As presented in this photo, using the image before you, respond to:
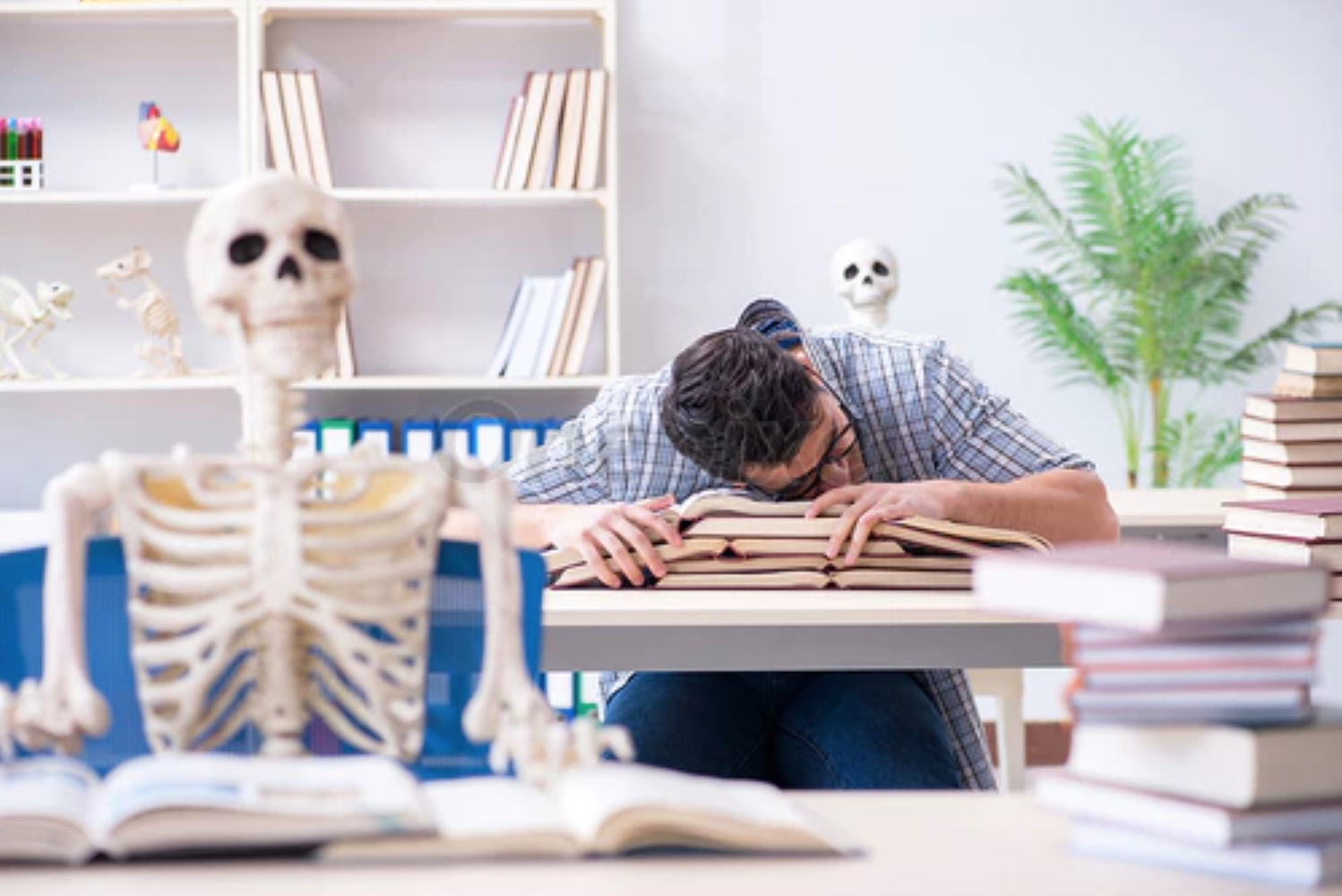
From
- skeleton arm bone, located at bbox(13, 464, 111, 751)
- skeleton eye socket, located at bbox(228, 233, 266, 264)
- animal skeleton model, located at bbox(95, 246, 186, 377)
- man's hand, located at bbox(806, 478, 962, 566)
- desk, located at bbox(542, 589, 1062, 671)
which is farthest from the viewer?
animal skeleton model, located at bbox(95, 246, 186, 377)

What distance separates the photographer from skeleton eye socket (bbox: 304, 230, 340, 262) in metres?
1.13

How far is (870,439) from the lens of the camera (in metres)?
2.18

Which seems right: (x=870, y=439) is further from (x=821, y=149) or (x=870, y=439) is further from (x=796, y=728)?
(x=821, y=149)

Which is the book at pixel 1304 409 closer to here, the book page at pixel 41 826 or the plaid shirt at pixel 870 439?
the plaid shirt at pixel 870 439

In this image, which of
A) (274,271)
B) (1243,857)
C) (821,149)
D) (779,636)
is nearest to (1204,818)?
(1243,857)

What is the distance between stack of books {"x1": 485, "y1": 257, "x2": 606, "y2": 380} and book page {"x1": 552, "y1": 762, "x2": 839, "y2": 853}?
2.90 meters

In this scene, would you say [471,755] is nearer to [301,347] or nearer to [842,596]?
[301,347]

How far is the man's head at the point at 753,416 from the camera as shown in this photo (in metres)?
1.92

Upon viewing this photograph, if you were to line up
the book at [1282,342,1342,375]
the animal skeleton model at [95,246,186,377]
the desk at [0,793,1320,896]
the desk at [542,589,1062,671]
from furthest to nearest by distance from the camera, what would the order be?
the animal skeleton model at [95,246,186,377], the book at [1282,342,1342,375], the desk at [542,589,1062,671], the desk at [0,793,1320,896]

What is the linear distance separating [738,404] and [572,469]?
343mm

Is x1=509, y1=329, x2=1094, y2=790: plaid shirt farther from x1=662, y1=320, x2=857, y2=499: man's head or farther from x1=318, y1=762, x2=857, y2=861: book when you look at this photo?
x1=318, y1=762, x2=857, y2=861: book

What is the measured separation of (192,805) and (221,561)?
207 mm

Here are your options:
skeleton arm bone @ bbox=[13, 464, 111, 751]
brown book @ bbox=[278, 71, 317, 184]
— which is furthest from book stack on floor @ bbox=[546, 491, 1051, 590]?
brown book @ bbox=[278, 71, 317, 184]

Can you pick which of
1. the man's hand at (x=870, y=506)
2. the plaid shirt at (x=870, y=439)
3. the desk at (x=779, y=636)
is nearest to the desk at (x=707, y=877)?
the desk at (x=779, y=636)
